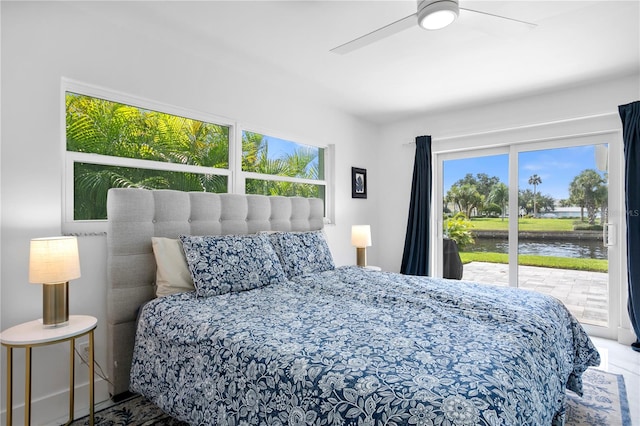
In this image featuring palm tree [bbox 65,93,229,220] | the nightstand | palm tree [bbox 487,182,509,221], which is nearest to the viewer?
the nightstand

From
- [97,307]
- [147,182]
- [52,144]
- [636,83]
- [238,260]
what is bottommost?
[97,307]

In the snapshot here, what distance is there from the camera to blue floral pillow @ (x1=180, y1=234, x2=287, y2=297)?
224cm

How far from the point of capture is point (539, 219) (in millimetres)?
3809

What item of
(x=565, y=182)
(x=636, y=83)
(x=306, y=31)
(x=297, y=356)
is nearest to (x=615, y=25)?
(x=636, y=83)

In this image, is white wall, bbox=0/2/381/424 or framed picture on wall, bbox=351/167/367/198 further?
framed picture on wall, bbox=351/167/367/198

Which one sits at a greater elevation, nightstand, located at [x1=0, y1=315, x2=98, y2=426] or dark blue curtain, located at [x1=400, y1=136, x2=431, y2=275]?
dark blue curtain, located at [x1=400, y1=136, x2=431, y2=275]

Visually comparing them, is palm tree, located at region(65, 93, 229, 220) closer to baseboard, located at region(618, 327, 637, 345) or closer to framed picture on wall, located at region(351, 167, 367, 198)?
framed picture on wall, located at region(351, 167, 367, 198)

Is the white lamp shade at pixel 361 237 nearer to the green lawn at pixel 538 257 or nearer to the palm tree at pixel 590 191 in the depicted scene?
the green lawn at pixel 538 257

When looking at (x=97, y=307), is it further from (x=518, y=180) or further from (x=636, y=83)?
(x=636, y=83)

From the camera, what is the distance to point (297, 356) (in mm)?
1300

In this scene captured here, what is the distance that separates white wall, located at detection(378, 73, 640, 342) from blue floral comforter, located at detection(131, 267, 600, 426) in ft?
7.47

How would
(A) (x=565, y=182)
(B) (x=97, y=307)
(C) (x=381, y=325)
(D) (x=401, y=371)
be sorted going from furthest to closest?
(A) (x=565, y=182) < (B) (x=97, y=307) < (C) (x=381, y=325) < (D) (x=401, y=371)

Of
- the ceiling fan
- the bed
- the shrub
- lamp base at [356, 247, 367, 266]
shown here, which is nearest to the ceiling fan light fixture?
the ceiling fan

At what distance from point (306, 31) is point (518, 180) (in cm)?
295
